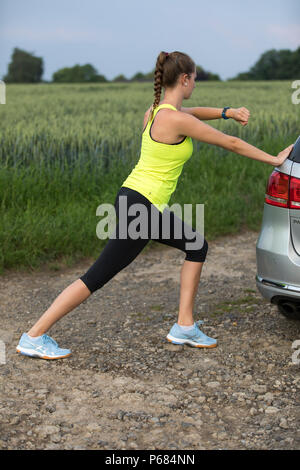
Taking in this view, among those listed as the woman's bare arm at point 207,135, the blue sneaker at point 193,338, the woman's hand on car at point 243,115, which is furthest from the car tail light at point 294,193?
the blue sneaker at point 193,338

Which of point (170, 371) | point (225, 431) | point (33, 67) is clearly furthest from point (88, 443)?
point (33, 67)

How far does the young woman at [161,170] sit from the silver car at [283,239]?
0.12 m

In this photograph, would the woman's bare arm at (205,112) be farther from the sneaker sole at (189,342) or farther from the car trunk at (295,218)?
the sneaker sole at (189,342)

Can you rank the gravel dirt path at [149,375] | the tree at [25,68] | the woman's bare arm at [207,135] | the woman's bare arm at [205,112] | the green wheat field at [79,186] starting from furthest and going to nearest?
the tree at [25,68]
the green wheat field at [79,186]
the woman's bare arm at [205,112]
the woman's bare arm at [207,135]
the gravel dirt path at [149,375]

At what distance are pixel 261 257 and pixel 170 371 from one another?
0.93m

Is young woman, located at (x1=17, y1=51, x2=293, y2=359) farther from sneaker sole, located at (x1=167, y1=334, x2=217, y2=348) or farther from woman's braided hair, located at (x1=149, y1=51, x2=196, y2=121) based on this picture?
sneaker sole, located at (x1=167, y1=334, x2=217, y2=348)

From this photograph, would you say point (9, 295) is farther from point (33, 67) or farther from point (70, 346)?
point (33, 67)

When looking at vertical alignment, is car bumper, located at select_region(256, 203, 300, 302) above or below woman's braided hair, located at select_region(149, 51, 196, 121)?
below

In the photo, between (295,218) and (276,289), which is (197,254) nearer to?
(276,289)

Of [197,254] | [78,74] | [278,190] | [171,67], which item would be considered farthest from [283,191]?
[78,74]

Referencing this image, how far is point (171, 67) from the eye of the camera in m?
4.02

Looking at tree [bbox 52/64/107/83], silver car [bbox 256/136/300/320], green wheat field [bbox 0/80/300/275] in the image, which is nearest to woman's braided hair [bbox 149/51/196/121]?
silver car [bbox 256/136/300/320]

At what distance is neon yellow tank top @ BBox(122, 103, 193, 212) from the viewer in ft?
13.4

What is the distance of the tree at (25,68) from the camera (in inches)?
4582
